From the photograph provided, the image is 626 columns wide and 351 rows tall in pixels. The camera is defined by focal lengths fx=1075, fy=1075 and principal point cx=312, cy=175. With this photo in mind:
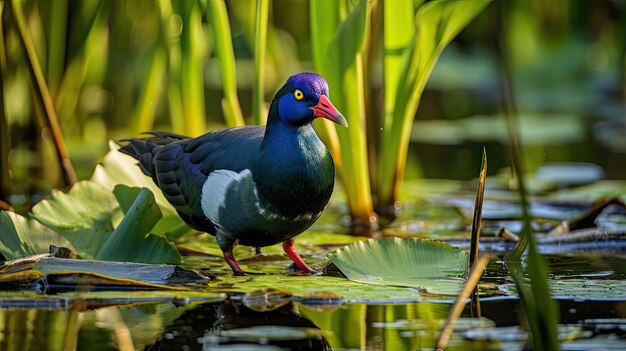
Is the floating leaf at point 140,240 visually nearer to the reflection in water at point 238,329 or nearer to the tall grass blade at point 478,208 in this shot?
the reflection in water at point 238,329

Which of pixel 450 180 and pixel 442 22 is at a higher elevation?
pixel 442 22

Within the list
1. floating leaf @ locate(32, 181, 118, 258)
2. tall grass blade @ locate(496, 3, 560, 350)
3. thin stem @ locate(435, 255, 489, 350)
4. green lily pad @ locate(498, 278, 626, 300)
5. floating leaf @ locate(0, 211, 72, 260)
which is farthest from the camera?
floating leaf @ locate(32, 181, 118, 258)

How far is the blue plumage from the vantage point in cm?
396

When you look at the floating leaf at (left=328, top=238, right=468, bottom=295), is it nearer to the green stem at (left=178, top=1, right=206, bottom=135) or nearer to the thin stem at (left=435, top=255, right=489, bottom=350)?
the thin stem at (left=435, top=255, right=489, bottom=350)

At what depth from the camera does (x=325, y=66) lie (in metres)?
4.83

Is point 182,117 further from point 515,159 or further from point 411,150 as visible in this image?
point 515,159

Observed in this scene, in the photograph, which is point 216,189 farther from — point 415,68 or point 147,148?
point 415,68

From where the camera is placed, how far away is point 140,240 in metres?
4.14

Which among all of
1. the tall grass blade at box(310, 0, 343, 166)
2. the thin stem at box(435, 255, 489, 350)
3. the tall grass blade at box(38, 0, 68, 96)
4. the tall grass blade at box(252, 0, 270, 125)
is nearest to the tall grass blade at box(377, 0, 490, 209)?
the tall grass blade at box(310, 0, 343, 166)

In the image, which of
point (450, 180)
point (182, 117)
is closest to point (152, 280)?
point (182, 117)

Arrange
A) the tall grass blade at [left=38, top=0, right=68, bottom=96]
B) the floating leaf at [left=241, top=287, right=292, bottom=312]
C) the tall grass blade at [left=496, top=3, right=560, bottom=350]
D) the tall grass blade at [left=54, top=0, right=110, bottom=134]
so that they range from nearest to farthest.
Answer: the tall grass blade at [left=496, top=3, right=560, bottom=350] < the floating leaf at [left=241, top=287, right=292, bottom=312] < the tall grass blade at [left=54, top=0, right=110, bottom=134] < the tall grass blade at [left=38, top=0, right=68, bottom=96]

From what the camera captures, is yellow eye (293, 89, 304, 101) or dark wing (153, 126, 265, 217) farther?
dark wing (153, 126, 265, 217)

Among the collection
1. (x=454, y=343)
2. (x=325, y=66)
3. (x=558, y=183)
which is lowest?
(x=454, y=343)

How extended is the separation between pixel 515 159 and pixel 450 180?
4.00 metres
